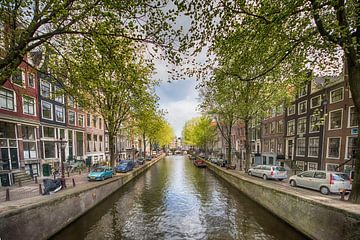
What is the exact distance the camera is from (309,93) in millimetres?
22328

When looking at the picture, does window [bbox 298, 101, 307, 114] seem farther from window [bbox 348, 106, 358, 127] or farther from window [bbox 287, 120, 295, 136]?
window [bbox 348, 106, 358, 127]

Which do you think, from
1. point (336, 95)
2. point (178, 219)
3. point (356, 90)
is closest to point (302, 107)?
point (336, 95)

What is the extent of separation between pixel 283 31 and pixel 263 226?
10.4 meters

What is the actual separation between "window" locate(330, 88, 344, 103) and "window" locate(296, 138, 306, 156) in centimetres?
651

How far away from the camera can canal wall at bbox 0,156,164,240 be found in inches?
269

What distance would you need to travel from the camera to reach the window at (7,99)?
51.6ft

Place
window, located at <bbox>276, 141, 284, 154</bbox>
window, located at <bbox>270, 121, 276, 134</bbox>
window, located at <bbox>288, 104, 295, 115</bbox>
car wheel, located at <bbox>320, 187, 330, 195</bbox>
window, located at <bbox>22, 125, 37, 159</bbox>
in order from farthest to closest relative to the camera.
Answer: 1. window, located at <bbox>270, 121, 276, 134</bbox>
2. window, located at <bbox>276, 141, 284, 154</bbox>
3. window, located at <bbox>288, 104, 295, 115</bbox>
4. window, located at <bbox>22, 125, 37, 159</bbox>
5. car wheel, located at <bbox>320, 187, 330, 195</bbox>

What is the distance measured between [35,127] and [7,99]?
4613 mm

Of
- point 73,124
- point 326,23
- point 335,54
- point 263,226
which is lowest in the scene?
point 263,226

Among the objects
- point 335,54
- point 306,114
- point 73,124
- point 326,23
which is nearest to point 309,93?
point 306,114

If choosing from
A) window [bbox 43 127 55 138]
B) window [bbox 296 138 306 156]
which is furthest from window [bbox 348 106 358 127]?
window [bbox 43 127 55 138]

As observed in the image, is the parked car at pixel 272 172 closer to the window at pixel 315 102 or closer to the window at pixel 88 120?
the window at pixel 315 102

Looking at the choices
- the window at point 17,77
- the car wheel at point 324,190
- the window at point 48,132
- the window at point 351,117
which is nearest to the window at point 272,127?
the window at point 351,117

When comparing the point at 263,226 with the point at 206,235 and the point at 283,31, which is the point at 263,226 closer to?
the point at 206,235
